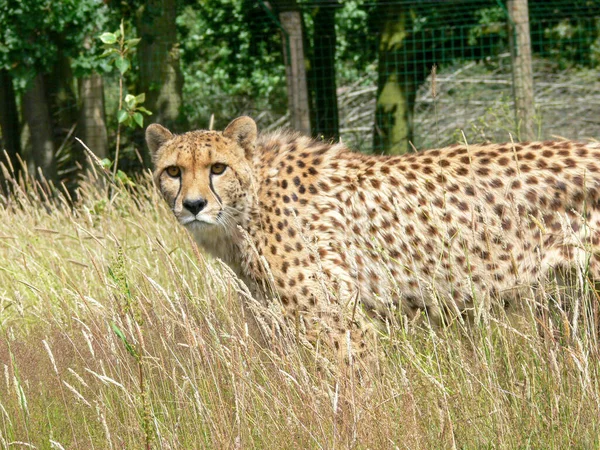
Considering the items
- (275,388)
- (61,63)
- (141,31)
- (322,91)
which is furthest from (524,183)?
(61,63)

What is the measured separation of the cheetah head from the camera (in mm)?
3605

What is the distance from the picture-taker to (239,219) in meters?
3.80

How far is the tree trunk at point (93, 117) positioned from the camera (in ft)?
33.7

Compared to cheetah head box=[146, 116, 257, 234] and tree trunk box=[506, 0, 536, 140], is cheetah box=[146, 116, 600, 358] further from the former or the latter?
tree trunk box=[506, 0, 536, 140]

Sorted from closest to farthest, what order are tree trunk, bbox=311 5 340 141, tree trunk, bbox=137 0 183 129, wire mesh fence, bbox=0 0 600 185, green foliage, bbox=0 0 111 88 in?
1. green foliage, bbox=0 0 111 88
2. wire mesh fence, bbox=0 0 600 185
3. tree trunk, bbox=137 0 183 129
4. tree trunk, bbox=311 5 340 141

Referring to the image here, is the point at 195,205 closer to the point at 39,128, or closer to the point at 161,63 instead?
the point at 161,63

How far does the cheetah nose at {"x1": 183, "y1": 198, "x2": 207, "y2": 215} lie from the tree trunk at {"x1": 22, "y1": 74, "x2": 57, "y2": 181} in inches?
292

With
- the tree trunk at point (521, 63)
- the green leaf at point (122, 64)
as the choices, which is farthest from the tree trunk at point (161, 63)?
the green leaf at point (122, 64)

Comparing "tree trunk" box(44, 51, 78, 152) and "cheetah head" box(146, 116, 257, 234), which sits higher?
"tree trunk" box(44, 51, 78, 152)

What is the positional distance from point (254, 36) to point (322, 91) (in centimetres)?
126

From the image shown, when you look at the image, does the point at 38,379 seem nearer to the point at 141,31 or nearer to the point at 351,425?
the point at 351,425

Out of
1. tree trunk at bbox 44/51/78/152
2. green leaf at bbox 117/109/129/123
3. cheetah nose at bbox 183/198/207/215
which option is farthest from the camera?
tree trunk at bbox 44/51/78/152

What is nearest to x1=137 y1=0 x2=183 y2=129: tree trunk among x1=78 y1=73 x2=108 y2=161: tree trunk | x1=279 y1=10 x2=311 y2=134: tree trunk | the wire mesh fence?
the wire mesh fence

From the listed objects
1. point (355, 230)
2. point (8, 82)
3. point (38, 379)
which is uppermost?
point (8, 82)
